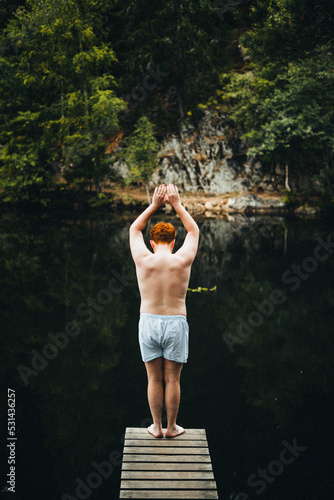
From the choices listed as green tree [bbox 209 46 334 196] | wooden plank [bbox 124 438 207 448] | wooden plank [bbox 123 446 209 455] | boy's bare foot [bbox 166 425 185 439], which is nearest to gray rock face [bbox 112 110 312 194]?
green tree [bbox 209 46 334 196]

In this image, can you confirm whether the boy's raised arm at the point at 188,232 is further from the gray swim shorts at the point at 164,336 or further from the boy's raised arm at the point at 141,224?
the gray swim shorts at the point at 164,336

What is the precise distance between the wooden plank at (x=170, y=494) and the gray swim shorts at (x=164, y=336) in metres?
0.93

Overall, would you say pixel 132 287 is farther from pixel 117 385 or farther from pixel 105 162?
pixel 105 162

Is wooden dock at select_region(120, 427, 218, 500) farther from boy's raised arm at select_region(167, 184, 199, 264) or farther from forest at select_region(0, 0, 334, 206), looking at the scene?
forest at select_region(0, 0, 334, 206)

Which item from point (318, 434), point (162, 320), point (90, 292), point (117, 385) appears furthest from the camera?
point (90, 292)

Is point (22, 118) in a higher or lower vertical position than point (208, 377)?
higher

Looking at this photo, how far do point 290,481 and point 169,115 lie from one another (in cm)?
3111

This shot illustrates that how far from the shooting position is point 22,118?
2586 cm

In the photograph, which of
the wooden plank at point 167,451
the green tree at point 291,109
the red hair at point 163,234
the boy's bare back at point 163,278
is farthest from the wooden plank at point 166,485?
the green tree at point 291,109

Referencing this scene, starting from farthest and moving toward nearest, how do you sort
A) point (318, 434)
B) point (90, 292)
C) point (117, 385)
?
1. point (90, 292)
2. point (117, 385)
3. point (318, 434)

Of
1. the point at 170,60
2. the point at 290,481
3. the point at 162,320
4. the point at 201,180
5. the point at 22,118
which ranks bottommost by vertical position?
the point at 290,481

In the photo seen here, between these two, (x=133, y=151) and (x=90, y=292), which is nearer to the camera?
(x=90, y=292)

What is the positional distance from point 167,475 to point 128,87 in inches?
1354

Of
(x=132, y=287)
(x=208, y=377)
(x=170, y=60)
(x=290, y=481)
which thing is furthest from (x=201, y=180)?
(x=290, y=481)
